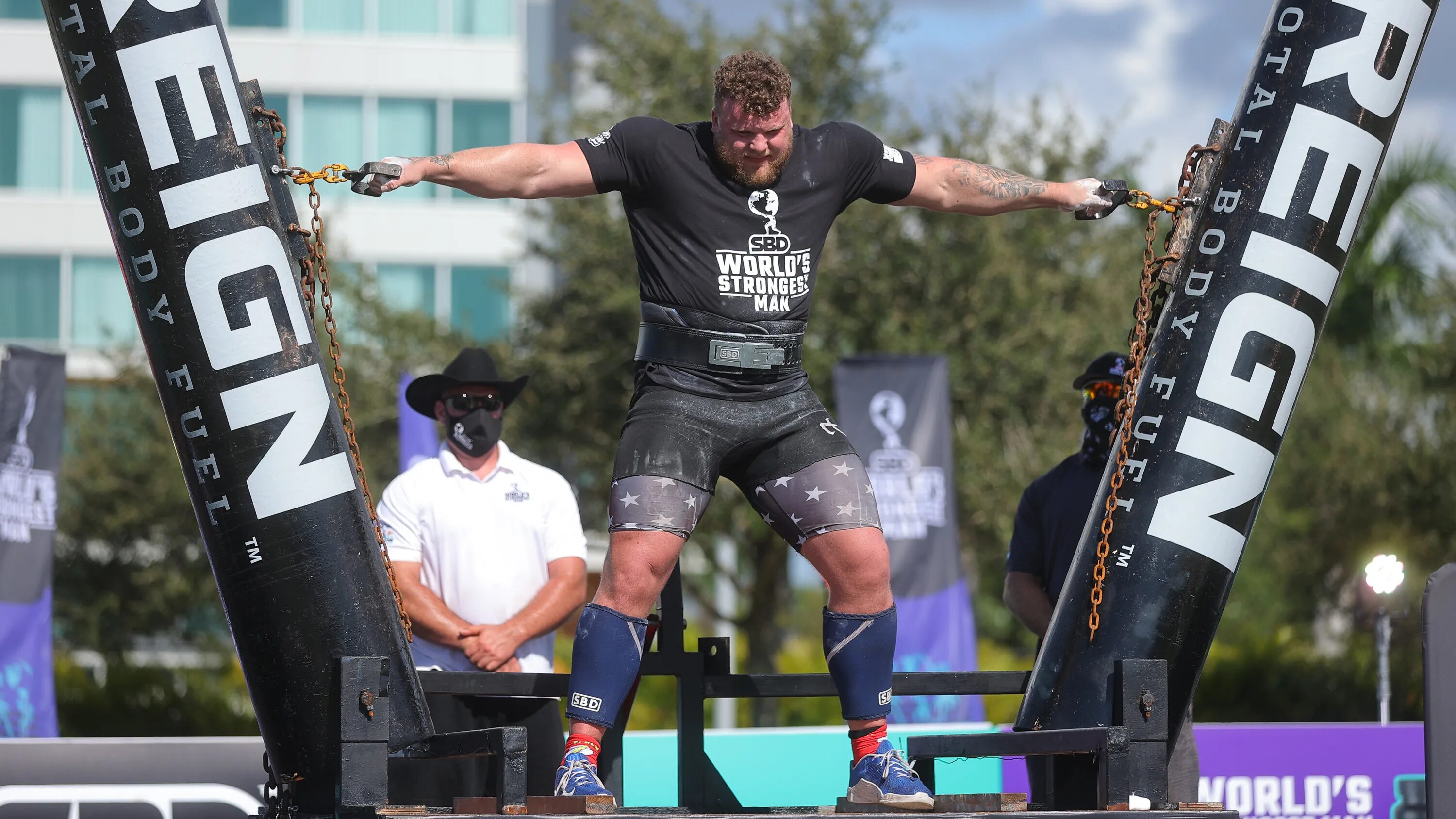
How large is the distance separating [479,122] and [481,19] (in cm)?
222

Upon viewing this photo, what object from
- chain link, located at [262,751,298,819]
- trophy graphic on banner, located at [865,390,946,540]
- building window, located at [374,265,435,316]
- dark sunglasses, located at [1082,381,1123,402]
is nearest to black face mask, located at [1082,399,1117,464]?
dark sunglasses, located at [1082,381,1123,402]

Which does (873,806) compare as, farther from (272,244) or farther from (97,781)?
(97,781)

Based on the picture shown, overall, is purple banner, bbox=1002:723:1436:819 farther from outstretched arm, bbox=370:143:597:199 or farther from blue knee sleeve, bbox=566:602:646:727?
outstretched arm, bbox=370:143:597:199

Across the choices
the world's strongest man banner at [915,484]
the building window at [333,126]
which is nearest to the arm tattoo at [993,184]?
the world's strongest man banner at [915,484]

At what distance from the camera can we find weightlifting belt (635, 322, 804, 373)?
3.76 metres

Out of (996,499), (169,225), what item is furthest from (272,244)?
(996,499)

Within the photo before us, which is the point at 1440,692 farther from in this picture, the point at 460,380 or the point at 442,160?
the point at 460,380

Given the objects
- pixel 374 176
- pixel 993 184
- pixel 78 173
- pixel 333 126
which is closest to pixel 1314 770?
pixel 993 184

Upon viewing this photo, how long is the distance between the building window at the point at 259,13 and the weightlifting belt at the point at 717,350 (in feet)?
98.2

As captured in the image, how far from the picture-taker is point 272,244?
370 cm

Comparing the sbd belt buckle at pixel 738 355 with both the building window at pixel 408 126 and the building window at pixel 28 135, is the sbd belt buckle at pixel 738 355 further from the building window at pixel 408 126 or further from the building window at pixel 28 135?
the building window at pixel 28 135

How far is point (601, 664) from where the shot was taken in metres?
3.61

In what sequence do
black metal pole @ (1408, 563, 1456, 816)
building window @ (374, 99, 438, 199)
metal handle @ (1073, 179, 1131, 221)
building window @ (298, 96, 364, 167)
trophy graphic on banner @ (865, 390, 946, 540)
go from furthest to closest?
1. building window @ (374, 99, 438, 199)
2. building window @ (298, 96, 364, 167)
3. trophy graphic on banner @ (865, 390, 946, 540)
4. metal handle @ (1073, 179, 1131, 221)
5. black metal pole @ (1408, 563, 1456, 816)

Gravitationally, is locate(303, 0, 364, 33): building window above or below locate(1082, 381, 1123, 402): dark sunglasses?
above
